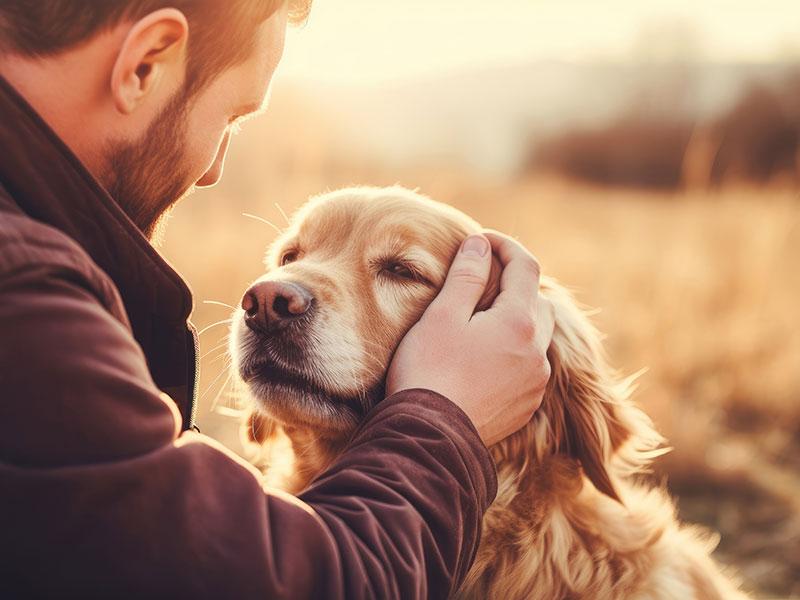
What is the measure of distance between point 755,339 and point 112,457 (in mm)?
5945

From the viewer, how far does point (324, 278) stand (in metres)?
2.25

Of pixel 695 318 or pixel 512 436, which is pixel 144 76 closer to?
pixel 512 436

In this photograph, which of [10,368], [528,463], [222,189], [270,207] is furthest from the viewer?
[222,189]

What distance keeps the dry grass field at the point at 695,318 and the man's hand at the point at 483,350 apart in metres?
0.94

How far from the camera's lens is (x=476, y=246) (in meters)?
2.15

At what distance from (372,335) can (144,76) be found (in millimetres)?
963

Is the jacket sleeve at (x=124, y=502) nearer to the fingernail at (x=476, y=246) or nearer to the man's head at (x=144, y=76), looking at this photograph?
the man's head at (x=144, y=76)

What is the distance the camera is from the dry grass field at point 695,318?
4.54 metres

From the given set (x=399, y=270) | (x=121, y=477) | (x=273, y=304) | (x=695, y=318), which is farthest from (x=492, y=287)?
(x=695, y=318)

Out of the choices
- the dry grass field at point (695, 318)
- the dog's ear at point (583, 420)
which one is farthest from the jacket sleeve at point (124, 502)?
the dry grass field at point (695, 318)

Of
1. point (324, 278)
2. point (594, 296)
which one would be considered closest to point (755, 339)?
point (594, 296)

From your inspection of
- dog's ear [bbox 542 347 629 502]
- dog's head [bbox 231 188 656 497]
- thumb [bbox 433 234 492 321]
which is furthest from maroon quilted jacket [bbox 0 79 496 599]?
dog's ear [bbox 542 347 629 502]

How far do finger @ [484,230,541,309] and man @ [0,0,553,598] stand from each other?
10 millimetres

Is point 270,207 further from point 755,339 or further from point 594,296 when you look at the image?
point 755,339
